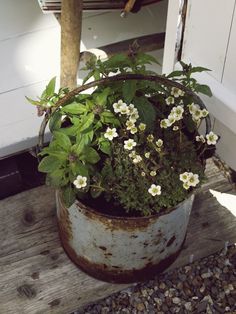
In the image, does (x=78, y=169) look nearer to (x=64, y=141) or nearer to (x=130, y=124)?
(x=64, y=141)

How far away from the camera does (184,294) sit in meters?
2.09

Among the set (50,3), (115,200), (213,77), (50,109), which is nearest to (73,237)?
(115,200)

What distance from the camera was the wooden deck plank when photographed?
2047 mm

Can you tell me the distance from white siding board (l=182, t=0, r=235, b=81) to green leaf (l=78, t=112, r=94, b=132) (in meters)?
0.66

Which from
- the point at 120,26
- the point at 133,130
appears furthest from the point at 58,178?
the point at 120,26

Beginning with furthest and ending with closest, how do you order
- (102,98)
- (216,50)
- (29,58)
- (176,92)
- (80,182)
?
(29,58), (216,50), (176,92), (102,98), (80,182)

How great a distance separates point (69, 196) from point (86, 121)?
0.24m

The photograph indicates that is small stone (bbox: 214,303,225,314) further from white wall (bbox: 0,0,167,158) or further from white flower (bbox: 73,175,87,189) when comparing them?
white wall (bbox: 0,0,167,158)

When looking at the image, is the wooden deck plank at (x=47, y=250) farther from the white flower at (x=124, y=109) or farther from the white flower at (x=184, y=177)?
the white flower at (x=124, y=109)

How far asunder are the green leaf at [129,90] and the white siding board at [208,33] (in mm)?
508

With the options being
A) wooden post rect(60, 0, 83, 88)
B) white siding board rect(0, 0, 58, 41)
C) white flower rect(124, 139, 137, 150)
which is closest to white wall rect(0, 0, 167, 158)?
white siding board rect(0, 0, 58, 41)

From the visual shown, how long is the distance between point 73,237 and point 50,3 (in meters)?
1.17

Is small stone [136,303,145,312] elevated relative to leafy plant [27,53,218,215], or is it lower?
lower

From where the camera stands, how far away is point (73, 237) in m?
1.99
